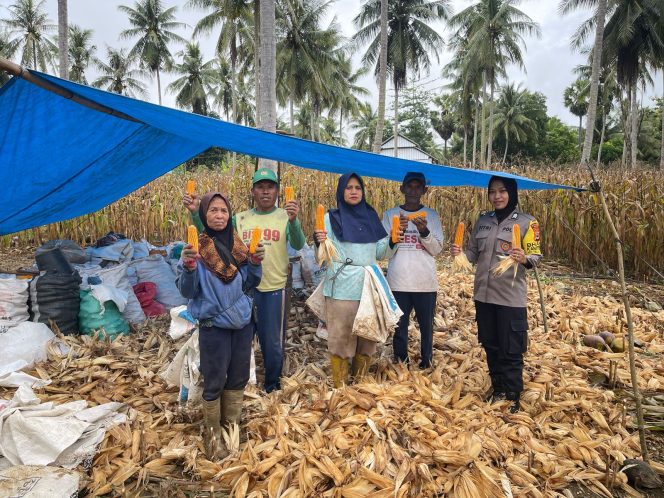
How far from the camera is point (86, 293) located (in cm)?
388

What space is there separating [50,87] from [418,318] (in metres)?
2.85

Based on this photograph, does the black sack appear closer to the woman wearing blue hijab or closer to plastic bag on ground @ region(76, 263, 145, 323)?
plastic bag on ground @ region(76, 263, 145, 323)

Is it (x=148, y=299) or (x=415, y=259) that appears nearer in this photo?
(x=415, y=259)

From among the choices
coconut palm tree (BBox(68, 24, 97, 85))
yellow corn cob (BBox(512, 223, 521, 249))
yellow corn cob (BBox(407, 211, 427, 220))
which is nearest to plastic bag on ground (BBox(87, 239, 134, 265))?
yellow corn cob (BBox(407, 211, 427, 220))

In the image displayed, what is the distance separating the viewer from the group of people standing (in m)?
2.32

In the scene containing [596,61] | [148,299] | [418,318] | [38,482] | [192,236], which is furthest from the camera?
[596,61]

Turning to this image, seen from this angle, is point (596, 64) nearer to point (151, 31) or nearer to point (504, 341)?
point (504, 341)

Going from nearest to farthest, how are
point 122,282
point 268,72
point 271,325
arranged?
point 271,325 < point 122,282 < point 268,72

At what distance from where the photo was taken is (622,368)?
3467mm

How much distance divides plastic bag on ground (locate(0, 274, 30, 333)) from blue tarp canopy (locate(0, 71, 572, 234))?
673mm

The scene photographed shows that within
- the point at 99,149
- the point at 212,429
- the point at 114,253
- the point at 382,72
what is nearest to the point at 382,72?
the point at 382,72

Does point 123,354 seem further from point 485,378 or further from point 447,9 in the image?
point 447,9

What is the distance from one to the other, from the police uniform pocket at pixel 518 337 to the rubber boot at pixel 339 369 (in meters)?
1.12

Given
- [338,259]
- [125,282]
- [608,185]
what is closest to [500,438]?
[338,259]
